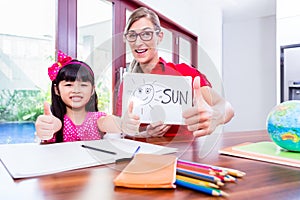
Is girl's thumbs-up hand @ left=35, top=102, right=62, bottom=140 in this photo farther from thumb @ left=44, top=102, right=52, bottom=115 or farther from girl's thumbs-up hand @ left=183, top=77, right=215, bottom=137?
girl's thumbs-up hand @ left=183, top=77, right=215, bottom=137

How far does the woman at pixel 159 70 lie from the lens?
0.73 meters

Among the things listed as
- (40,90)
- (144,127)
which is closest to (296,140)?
(144,127)

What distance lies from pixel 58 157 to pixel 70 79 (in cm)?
40

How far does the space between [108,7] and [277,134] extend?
1.93m

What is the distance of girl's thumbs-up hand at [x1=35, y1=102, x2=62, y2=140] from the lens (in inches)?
34.7

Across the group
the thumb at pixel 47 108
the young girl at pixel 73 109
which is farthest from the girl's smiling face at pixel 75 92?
the thumb at pixel 47 108

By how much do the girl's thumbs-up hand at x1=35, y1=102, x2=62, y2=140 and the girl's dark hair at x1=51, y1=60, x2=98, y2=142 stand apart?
0.07m

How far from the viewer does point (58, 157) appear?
2.08 ft

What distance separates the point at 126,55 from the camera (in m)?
0.85

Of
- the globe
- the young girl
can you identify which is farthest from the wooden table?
the young girl

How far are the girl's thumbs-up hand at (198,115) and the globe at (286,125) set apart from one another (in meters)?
0.16

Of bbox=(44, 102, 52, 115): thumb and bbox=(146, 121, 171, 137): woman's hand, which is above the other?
bbox=(44, 102, 52, 115): thumb

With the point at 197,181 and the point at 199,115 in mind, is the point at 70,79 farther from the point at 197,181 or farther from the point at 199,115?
the point at 197,181

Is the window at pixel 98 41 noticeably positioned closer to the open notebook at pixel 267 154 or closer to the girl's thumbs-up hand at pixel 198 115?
the girl's thumbs-up hand at pixel 198 115
